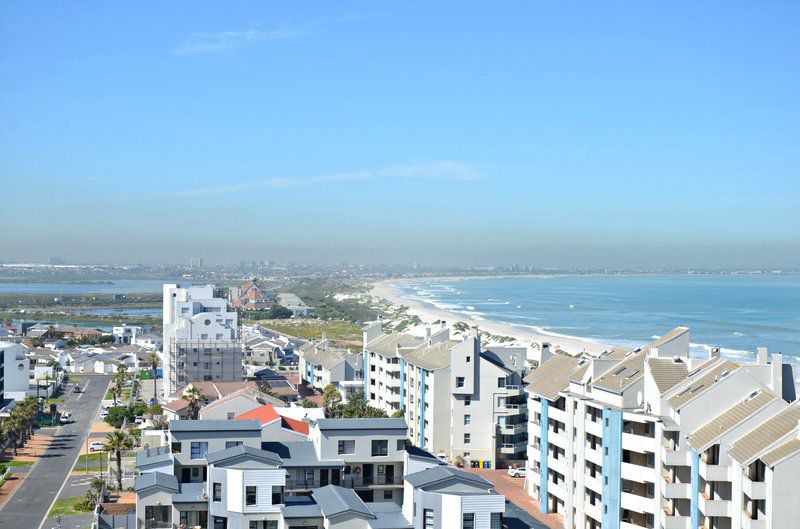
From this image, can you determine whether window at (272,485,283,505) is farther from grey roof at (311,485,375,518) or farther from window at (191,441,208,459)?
window at (191,441,208,459)

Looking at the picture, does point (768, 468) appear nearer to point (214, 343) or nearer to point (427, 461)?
point (427, 461)

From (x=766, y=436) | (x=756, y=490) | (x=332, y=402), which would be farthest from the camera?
(x=332, y=402)

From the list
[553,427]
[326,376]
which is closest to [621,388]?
[553,427]

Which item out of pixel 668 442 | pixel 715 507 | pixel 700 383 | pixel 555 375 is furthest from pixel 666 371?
pixel 555 375

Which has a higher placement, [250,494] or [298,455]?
[298,455]

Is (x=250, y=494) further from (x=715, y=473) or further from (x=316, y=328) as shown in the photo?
(x=316, y=328)

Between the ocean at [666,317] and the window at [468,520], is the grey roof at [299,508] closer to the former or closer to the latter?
the window at [468,520]
